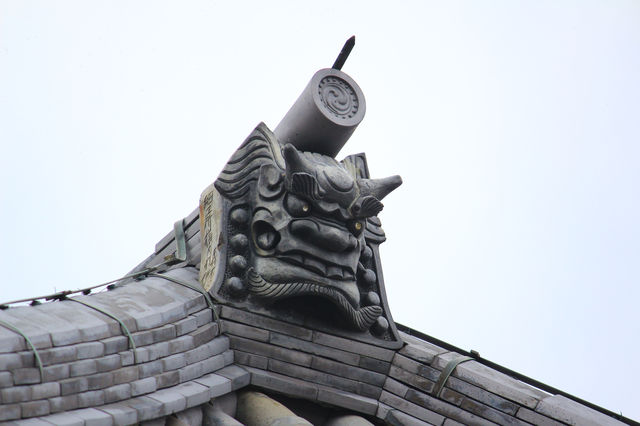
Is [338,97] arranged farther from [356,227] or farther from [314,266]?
[314,266]

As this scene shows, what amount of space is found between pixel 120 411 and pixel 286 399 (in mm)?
2488

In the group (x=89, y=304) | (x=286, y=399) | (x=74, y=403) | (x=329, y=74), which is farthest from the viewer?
(x=329, y=74)

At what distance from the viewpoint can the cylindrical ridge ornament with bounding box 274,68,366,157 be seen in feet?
43.3

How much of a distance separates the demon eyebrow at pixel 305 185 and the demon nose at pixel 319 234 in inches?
10.2

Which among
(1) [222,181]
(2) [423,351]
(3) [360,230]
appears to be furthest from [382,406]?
(1) [222,181]

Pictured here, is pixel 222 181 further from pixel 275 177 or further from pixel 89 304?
pixel 89 304

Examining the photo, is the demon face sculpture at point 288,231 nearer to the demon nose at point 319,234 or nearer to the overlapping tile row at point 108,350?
the demon nose at point 319,234

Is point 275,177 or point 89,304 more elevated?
point 275,177

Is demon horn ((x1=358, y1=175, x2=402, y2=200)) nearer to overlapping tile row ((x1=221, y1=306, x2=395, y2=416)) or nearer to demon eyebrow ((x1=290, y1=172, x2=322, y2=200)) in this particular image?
demon eyebrow ((x1=290, y1=172, x2=322, y2=200))

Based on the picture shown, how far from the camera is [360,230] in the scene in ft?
41.4

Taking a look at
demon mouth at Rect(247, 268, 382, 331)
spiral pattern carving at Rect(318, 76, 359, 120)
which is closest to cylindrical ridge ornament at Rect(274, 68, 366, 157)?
spiral pattern carving at Rect(318, 76, 359, 120)

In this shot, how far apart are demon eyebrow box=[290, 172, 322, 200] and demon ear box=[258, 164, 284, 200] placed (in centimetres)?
24

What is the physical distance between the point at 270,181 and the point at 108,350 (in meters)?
2.83

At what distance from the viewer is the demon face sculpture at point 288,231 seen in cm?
1220
